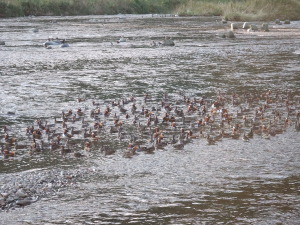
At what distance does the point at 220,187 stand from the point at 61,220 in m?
2.99

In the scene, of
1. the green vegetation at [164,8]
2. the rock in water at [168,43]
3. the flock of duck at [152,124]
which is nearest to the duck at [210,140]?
the flock of duck at [152,124]

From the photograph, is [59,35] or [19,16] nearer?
[59,35]

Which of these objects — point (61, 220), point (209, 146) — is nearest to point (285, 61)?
point (209, 146)

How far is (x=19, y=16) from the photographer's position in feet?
208

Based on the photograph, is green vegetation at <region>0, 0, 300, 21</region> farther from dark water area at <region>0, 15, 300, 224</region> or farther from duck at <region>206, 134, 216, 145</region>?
duck at <region>206, 134, 216, 145</region>

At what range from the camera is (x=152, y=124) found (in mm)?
14930

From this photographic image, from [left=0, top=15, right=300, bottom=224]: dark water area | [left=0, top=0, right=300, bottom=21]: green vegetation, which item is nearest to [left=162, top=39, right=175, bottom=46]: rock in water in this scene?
[left=0, top=15, right=300, bottom=224]: dark water area

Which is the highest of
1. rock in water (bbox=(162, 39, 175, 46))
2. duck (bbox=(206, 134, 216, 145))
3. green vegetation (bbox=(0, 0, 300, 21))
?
green vegetation (bbox=(0, 0, 300, 21))

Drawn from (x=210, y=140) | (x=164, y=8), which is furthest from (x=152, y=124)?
(x=164, y=8)

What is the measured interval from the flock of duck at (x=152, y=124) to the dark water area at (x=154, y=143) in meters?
0.04

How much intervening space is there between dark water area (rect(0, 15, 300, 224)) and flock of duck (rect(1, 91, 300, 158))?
0.15 feet

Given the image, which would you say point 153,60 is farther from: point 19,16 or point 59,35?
point 19,16

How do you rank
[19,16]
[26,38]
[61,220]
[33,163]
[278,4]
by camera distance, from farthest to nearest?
[19,16], [278,4], [26,38], [33,163], [61,220]

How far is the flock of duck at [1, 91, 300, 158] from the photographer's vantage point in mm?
12982
